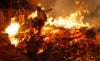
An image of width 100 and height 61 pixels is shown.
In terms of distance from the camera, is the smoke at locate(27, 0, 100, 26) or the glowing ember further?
the smoke at locate(27, 0, 100, 26)

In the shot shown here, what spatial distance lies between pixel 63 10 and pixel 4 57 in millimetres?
30633

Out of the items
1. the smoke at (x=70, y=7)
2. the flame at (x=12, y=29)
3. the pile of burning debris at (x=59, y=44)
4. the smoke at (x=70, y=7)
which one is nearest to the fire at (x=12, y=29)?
the flame at (x=12, y=29)

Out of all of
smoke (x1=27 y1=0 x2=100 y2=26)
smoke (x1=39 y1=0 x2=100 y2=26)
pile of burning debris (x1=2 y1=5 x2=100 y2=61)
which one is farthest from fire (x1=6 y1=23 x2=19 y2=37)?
smoke (x1=39 y1=0 x2=100 y2=26)

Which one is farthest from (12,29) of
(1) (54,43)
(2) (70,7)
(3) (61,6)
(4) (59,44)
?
(2) (70,7)

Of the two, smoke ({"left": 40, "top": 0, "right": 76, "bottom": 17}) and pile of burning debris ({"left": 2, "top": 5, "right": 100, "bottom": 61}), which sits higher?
smoke ({"left": 40, "top": 0, "right": 76, "bottom": 17})

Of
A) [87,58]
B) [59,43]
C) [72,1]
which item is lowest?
[87,58]

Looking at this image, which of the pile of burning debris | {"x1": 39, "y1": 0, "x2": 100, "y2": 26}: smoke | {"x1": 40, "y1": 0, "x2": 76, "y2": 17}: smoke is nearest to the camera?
the pile of burning debris

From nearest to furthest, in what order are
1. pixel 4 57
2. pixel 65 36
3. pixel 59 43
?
pixel 4 57 → pixel 59 43 → pixel 65 36

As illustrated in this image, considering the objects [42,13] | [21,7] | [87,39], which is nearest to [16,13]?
[21,7]

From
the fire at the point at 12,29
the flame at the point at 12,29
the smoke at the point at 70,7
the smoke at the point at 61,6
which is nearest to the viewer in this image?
the flame at the point at 12,29

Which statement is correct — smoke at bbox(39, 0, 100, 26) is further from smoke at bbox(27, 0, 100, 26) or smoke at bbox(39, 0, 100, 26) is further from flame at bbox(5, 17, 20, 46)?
flame at bbox(5, 17, 20, 46)

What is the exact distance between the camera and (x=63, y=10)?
4222 cm

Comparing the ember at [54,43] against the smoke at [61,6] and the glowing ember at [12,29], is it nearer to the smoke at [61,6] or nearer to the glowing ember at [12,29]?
the glowing ember at [12,29]

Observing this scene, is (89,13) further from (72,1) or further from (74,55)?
(74,55)
